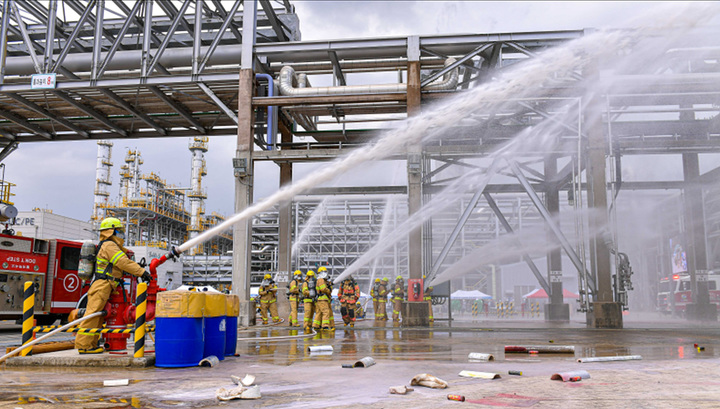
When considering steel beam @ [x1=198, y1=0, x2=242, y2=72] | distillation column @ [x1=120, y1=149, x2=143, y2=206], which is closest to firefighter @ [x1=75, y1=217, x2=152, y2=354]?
steel beam @ [x1=198, y1=0, x2=242, y2=72]

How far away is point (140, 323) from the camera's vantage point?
7.06 meters

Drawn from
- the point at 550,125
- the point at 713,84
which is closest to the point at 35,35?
the point at 550,125

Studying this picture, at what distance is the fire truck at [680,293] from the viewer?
28.6 meters

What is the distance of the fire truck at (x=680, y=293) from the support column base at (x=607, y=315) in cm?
1511

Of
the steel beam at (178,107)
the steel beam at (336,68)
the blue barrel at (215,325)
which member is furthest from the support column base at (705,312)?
the steel beam at (178,107)

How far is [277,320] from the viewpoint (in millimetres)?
20859

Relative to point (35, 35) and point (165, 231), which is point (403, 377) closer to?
point (35, 35)

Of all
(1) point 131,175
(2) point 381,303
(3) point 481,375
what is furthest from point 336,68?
(1) point 131,175

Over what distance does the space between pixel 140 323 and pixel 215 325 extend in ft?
3.26

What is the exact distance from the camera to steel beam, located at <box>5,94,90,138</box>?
22031mm

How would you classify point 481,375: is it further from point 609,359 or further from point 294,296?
point 294,296

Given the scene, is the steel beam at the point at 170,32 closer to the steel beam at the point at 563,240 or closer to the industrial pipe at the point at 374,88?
the industrial pipe at the point at 374,88

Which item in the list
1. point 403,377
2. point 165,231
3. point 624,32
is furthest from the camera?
point 165,231

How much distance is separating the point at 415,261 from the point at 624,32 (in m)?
8.84
